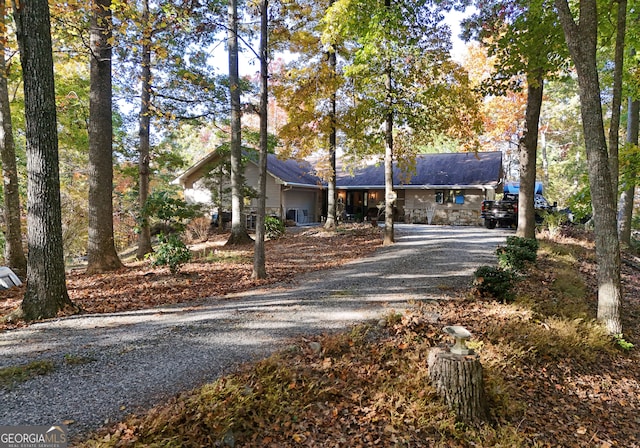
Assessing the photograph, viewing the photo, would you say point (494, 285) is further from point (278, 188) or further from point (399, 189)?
point (399, 189)

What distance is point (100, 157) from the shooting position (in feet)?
30.9

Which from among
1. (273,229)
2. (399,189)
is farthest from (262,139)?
(399,189)

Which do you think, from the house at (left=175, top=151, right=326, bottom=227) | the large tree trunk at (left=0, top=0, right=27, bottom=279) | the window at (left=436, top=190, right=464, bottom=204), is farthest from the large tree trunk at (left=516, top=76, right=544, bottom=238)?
the large tree trunk at (left=0, top=0, right=27, bottom=279)

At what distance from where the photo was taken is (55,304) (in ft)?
19.0

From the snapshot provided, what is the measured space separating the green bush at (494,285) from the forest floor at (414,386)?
184 millimetres

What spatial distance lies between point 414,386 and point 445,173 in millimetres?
22530

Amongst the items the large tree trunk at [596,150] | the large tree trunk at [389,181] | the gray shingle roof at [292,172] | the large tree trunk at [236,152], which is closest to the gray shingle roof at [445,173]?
the gray shingle roof at [292,172]

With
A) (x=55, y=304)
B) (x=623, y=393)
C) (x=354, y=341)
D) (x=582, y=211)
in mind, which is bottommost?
(x=623, y=393)

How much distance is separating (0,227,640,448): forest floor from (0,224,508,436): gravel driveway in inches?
16.7

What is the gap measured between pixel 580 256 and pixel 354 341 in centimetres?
1064

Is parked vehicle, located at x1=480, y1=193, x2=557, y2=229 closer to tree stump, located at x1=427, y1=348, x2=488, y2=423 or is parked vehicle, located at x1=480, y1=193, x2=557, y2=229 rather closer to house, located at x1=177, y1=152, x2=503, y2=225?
house, located at x1=177, y1=152, x2=503, y2=225

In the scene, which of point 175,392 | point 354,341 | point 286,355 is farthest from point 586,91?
point 175,392

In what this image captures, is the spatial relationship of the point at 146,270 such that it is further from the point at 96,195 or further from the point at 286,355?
the point at 286,355

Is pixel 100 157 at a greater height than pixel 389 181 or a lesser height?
greater
